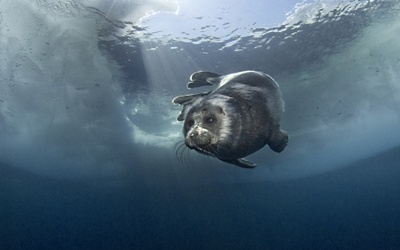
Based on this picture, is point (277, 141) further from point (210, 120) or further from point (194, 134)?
point (194, 134)

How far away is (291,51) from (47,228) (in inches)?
3253

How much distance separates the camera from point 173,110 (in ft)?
57.8

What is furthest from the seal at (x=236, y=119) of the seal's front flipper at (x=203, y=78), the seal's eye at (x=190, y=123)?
the seal's front flipper at (x=203, y=78)

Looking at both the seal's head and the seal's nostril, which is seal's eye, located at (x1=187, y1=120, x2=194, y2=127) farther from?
the seal's nostril

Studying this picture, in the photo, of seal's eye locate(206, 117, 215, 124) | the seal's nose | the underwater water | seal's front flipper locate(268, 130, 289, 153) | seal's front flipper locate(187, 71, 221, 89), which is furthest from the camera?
the underwater water

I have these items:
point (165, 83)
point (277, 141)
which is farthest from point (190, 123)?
point (165, 83)

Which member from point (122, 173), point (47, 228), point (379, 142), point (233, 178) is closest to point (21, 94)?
point (122, 173)

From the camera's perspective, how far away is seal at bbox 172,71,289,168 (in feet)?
7.95

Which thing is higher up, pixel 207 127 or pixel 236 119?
pixel 236 119

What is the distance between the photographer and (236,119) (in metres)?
2.55

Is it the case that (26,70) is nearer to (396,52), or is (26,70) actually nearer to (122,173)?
(396,52)

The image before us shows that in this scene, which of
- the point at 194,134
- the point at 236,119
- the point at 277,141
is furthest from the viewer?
the point at 277,141

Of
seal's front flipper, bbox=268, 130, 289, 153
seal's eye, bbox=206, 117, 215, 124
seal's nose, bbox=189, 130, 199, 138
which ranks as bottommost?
seal's nose, bbox=189, 130, 199, 138

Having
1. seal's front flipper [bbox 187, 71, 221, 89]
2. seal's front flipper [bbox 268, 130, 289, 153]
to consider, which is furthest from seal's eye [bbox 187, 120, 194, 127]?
seal's front flipper [bbox 187, 71, 221, 89]
